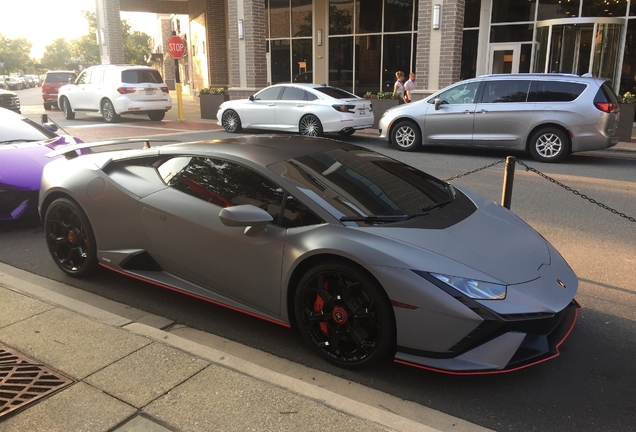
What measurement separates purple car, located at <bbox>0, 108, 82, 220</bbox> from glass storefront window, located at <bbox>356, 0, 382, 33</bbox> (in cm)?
1746

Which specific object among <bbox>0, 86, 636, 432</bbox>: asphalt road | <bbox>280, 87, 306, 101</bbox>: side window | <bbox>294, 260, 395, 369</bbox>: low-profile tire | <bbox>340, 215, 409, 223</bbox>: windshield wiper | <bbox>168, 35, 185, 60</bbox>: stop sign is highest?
<bbox>168, 35, 185, 60</bbox>: stop sign

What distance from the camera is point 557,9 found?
61.0ft

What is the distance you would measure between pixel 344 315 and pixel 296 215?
28.4 inches

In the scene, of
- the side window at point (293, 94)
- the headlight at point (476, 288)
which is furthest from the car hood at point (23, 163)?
the side window at point (293, 94)

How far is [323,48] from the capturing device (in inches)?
953

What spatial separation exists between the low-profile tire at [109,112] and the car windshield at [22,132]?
40.9 feet

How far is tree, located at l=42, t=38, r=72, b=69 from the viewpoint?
10700 centimetres

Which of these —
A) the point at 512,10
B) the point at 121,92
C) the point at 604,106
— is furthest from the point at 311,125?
the point at 512,10

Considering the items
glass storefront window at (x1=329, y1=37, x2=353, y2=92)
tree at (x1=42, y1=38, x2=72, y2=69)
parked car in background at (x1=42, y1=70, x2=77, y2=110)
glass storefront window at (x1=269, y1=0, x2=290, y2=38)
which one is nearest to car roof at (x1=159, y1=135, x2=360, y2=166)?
glass storefront window at (x1=329, y1=37, x2=353, y2=92)

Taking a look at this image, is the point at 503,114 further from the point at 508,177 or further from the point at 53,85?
the point at 53,85

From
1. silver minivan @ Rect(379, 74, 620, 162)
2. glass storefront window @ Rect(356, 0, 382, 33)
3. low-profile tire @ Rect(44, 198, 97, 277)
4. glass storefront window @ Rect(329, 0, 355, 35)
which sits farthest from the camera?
glass storefront window @ Rect(329, 0, 355, 35)

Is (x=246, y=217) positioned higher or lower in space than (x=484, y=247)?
higher

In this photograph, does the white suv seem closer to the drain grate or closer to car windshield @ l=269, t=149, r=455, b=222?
car windshield @ l=269, t=149, r=455, b=222

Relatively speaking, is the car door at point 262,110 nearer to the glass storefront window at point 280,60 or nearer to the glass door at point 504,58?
the glass door at point 504,58
